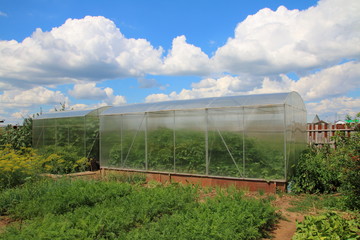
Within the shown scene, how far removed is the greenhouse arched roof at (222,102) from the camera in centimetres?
880

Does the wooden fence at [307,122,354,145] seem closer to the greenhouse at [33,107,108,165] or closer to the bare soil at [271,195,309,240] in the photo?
the bare soil at [271,195,309,240]

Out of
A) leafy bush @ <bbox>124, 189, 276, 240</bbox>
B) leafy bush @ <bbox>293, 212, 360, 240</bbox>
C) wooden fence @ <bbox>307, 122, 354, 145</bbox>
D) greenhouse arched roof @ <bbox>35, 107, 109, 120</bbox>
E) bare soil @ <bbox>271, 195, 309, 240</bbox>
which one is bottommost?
bare soil @ <bbox>271, 195, 309, 240</bbox>

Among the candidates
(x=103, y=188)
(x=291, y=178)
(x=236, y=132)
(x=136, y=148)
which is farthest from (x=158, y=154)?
(x=291, y=178)

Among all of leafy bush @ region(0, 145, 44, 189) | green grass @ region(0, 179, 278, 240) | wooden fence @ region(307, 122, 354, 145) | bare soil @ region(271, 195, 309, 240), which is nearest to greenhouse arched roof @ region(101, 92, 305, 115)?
wooden fence @ region(307, 122, 354, 145)

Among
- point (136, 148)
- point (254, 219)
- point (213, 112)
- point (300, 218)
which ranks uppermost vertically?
point (213, 112)

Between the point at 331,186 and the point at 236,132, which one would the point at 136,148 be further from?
the point at 331,186

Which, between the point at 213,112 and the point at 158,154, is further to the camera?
the point at 158,154

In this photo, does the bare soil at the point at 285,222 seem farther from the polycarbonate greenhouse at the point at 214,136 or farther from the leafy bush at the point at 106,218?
the leafy bush at the point at 106,218

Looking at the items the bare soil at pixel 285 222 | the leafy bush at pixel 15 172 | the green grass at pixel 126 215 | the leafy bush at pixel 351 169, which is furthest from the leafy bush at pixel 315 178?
the leafy bush at pixel 15 172

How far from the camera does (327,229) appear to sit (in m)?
4.78

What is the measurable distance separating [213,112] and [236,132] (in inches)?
41.3

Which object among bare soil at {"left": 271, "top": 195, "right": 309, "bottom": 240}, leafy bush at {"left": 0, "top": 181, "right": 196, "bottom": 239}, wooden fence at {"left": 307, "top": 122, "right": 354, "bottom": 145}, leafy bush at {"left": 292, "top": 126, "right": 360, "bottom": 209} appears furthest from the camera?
wooden fence at {"left": 307, "top": 122, "right": 354, "bottom": 145}

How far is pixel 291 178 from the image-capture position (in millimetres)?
8734

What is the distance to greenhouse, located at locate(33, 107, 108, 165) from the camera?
13598 millimetres
